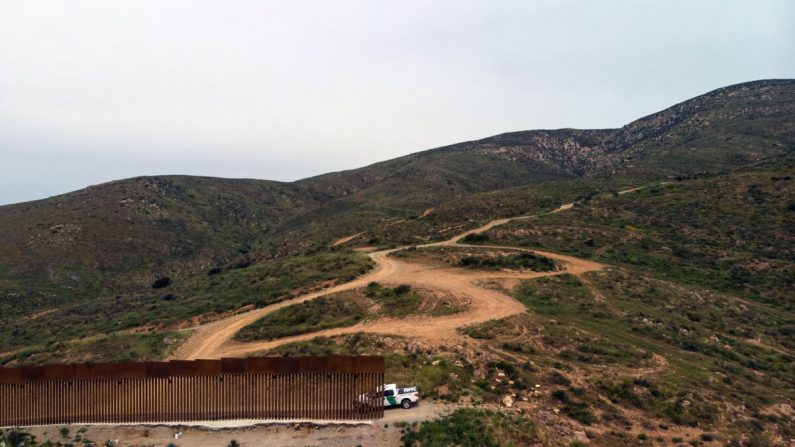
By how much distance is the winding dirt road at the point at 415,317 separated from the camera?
25672mm

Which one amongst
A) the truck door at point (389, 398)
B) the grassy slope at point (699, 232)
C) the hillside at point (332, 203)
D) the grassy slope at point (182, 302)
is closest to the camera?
the truck door at point (389, 398)

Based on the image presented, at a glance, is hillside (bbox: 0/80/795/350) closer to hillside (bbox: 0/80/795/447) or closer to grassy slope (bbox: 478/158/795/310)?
hillside (bbox: 0/80/795/447)

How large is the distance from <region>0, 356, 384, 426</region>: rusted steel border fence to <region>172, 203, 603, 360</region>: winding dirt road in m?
8.07

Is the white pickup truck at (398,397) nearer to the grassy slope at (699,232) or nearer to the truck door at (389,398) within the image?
the truck door at (389,398)

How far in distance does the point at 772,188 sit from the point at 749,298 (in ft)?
91.0

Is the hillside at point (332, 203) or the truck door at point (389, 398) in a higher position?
the hillside at point (332, 203)

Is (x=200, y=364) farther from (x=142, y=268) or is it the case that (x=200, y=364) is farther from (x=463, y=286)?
(x=142, y=268)

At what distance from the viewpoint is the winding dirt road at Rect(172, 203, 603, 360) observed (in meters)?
25.7

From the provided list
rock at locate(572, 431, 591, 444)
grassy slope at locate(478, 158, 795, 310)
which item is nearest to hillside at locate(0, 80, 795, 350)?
grassy slope at locate(478, 158, 795, 310)

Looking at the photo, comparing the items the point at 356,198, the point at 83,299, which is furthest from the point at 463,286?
the point at 356,198

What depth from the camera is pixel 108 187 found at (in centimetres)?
9188

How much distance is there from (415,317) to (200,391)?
48.8 feet

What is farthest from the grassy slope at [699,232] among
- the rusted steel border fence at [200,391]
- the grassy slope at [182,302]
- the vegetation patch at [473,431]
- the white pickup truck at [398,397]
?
the rusted steel border fence at [200,391]

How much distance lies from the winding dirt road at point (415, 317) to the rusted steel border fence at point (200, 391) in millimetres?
8069
